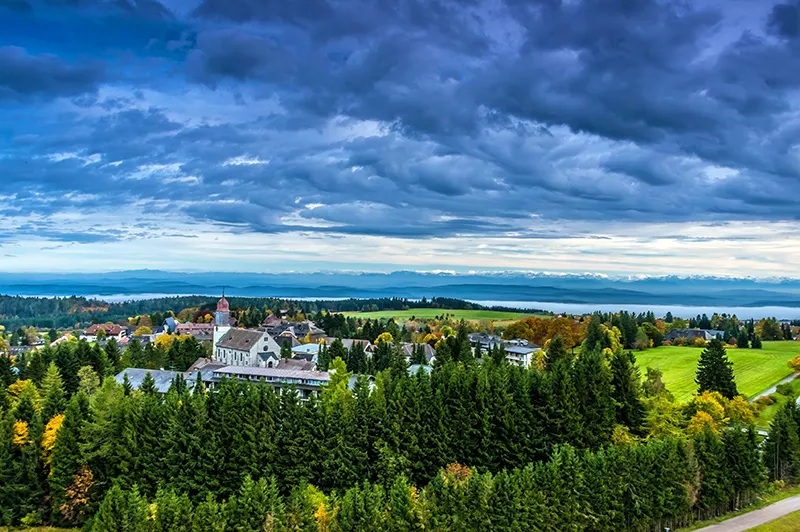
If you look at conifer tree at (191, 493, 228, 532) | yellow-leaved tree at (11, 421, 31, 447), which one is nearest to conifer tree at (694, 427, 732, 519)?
conifer tree at (191, 493, 228, 532)

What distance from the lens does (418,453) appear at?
46.4m

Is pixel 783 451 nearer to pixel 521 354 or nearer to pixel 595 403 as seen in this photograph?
pixel 595 403

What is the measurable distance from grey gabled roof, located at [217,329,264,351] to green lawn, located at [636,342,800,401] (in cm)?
5770

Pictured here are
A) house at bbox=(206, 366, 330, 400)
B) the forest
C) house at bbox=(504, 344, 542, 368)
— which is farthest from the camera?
house at bbox=(504, 344, 542, 368)

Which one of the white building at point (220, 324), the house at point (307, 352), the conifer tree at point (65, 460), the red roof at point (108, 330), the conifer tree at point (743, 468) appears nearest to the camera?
the conifer tree at point (65, 460)

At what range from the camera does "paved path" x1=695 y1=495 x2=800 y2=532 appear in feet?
136

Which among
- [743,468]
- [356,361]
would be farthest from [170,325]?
[743,468]

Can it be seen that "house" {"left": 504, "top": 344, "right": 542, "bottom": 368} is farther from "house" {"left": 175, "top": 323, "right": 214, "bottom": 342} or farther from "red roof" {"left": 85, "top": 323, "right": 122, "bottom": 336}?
"red roof" {"left": 85, "top": 323, "right": 122, "bottom": 336}

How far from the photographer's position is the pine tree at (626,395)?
51250 mm

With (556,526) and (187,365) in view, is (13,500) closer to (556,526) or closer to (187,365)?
(556,526)

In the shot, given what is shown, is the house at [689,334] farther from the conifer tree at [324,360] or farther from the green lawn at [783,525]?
the green lawn at [783,525]

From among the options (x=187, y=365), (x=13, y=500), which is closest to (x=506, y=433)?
(x=13, y=500)

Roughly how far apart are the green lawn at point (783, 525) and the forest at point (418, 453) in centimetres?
334

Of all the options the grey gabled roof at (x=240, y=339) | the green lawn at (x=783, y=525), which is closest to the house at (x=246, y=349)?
the grey gabled roof at (x=240, y=339)
